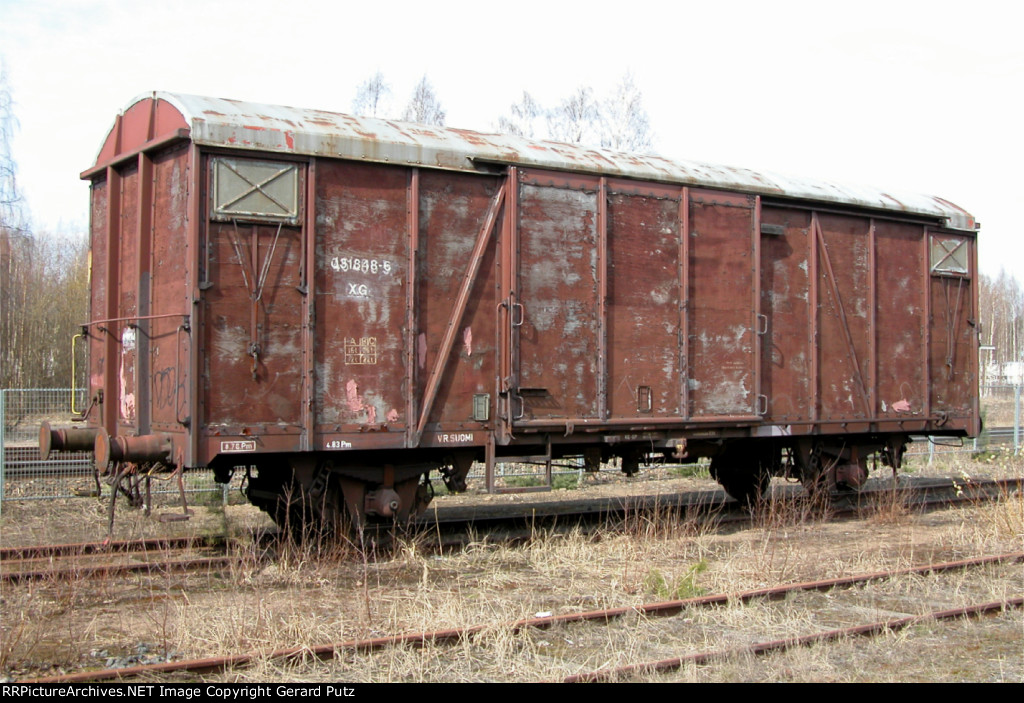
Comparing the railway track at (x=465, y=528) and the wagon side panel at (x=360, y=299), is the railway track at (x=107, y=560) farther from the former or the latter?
the wagon side panel at (x=360, y=299)

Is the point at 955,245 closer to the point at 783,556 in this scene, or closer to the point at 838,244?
the point at 838,244

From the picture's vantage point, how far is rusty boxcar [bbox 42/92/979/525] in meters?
7.66

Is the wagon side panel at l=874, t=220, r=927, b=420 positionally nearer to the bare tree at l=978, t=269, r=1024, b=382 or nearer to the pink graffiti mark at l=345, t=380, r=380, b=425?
the pink graffiti mark at l=345, t=380, r=380, b=425

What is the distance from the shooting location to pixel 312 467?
26.8ft

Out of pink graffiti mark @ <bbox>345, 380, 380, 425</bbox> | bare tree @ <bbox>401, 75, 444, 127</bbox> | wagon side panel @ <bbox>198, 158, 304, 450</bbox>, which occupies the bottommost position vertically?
pink graffiti mark @ <bbox>345, 380, 380, 425</bbox>

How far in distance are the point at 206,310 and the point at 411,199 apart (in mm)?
2137

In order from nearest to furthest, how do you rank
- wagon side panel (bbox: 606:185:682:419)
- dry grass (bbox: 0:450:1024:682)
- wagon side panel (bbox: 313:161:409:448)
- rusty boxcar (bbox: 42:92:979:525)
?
dry grass (bbox: 0:450:1024:682) → rusty boxcar (bbox: 42:92:979:525) → wagon side panel (bbox: 313:161:409:448) → wagon side panel (bbox: 606:185:682:419)

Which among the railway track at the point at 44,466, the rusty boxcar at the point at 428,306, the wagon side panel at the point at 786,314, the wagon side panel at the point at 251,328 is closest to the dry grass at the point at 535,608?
the rusty boxcar at the point at 428,306

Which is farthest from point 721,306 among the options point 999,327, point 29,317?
point 999,327

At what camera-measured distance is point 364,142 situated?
8094 mm

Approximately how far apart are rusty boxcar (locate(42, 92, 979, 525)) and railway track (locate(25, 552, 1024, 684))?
2.55 metres

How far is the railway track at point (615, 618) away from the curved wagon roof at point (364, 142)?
14.4ft

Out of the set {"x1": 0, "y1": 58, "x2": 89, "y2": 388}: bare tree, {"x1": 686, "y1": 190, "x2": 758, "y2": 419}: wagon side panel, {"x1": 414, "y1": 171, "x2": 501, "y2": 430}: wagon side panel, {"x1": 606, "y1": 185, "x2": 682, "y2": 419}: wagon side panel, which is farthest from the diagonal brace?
{"x1": 0, "y1": 58, "x2": 89, "y2": 388}: bare tree

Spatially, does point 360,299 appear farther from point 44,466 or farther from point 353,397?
point 44,466
